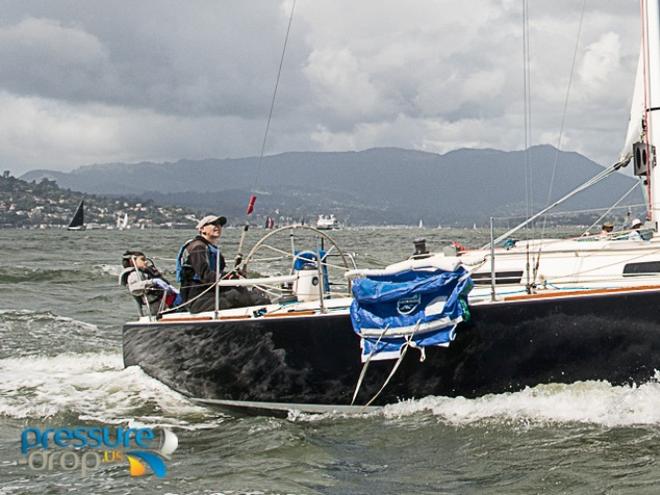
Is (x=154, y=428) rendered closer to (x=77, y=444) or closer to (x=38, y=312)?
(x=77, y=444)

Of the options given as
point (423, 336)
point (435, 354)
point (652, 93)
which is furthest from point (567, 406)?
point (652, 93)

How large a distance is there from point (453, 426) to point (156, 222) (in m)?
130

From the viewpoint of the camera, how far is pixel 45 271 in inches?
999

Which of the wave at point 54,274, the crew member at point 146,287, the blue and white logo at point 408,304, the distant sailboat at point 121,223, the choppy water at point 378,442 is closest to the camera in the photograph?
the choppy water at point 378,442

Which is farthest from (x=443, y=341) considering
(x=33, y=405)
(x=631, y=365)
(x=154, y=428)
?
(x=33, y=405)

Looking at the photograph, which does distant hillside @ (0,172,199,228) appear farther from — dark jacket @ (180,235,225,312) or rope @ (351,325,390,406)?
rope @ (351,325,390,406)

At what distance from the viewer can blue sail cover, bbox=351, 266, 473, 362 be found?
7.42 metres

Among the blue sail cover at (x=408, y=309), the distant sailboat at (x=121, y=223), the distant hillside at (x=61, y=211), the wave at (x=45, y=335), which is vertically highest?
the distant hillside at (x=61, y=211)

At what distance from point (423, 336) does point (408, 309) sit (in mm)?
244

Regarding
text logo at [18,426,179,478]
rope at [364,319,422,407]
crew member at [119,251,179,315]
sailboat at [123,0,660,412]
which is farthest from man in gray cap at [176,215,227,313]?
rope at [364,319,422,407]

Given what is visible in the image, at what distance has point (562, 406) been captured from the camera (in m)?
7.30

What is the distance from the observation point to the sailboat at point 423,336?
726 cm

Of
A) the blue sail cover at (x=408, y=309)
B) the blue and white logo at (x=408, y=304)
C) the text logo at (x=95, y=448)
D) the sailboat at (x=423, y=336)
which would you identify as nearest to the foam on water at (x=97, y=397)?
the sailboat at (x=423, y=336)

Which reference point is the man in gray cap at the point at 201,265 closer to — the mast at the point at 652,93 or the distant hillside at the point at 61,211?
the mast at the point at 652,93
